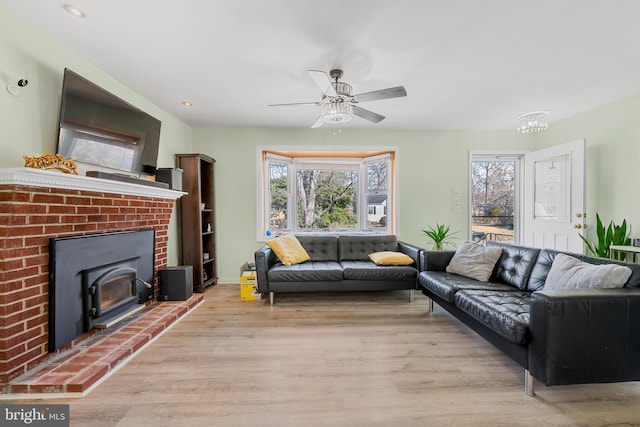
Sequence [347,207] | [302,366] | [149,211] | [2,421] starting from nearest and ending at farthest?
1. [2,421]
2. [302,366]
3. [149,211]
4. [347,207]

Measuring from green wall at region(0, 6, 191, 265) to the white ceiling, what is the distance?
0.34 ft

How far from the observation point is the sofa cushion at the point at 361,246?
12.9ft

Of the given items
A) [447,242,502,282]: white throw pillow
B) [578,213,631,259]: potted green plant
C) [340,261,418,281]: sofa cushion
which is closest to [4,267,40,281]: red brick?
[340,261,418,281]: sofa cushion

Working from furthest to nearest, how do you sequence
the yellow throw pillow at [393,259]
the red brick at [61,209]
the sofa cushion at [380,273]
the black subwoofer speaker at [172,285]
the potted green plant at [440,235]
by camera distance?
the potted green plant at [440,235] → the yellow throw pillow at [393,259] → the sofa cushion at [380,273] → the black subwoofer speaker at [172,285] → the red brick at [61,209]

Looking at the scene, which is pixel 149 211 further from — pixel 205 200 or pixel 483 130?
pixel 483 130

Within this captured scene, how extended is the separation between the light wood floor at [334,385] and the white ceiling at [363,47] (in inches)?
93.6

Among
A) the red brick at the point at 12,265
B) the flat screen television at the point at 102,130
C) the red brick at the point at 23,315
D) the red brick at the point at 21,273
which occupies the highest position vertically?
the flat screen television at the point at 102,130

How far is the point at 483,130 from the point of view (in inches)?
175

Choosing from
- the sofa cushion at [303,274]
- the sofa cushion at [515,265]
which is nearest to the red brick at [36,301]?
the sofa cushion at [303,274]

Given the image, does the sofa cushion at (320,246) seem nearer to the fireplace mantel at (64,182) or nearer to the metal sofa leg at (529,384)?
the fireplace mantel at (64,182)

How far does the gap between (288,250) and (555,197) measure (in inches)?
146

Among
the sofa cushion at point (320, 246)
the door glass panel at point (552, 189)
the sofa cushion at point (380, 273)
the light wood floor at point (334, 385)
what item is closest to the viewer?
the light wood floor at point (334, 385)

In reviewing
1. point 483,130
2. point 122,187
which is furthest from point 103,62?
→ point 483,130

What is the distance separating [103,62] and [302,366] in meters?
2.99
